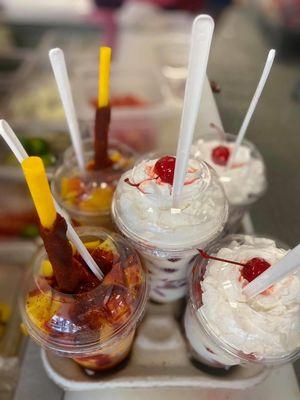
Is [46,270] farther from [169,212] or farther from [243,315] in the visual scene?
[243,315]

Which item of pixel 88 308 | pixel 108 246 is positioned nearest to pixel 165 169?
pixel 108 246

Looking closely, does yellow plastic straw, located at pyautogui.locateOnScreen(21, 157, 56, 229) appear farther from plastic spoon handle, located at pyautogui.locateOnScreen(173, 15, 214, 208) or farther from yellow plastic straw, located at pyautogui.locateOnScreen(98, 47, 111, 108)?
yellow plastic straw, located at pyautogui.locateOnScreen(98, 47, 111, 108)

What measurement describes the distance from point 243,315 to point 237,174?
1.32 ft

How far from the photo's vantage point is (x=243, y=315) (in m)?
0.75

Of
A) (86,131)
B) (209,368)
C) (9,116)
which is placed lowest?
(9,116)

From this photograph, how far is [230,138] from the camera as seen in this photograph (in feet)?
3.47

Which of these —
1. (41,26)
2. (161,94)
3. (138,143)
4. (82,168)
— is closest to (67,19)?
(41,26)

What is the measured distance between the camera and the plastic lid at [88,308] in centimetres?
77

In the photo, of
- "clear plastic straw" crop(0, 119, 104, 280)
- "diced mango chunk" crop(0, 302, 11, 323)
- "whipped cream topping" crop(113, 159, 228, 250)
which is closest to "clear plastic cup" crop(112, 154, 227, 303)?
"whipped cream topping" crop(113, 159, 228, 250)

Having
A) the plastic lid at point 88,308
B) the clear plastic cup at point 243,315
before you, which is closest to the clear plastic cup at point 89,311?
the plastic lid at point 88,308

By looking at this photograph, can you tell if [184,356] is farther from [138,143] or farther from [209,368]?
[138,143]

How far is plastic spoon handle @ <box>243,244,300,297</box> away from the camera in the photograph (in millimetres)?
648

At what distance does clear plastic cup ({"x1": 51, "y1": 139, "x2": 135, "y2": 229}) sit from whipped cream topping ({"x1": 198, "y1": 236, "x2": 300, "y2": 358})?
0.32 m

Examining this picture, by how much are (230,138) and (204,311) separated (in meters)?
0.47
